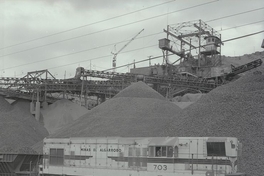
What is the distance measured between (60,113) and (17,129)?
972 cm

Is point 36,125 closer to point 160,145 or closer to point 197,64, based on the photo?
point 160,145

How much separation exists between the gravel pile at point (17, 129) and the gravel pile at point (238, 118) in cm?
2061

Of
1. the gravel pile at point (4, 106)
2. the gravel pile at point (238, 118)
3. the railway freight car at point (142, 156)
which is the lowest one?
the railway freight car at point (142, 156)

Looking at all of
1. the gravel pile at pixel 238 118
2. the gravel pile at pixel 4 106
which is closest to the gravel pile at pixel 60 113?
the gravel pile at pixel 4 106

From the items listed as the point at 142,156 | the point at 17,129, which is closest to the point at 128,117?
the point at 142,156

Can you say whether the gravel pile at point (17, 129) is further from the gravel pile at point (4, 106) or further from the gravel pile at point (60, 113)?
the gravel pile at point (60, 113)

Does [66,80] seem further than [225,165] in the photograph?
Yes

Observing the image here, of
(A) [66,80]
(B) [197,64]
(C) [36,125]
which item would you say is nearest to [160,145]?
(C) [36,125]

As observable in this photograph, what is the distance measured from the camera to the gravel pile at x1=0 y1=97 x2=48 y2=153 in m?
37.7

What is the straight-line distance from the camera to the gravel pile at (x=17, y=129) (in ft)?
124

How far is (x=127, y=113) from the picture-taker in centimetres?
3438

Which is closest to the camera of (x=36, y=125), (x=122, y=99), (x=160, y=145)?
(x=160, y=145)

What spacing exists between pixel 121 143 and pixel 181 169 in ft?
13.4

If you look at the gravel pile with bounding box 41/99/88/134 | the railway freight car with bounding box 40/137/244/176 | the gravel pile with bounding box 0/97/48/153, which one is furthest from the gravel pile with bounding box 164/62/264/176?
the gravel pile with bounding box 41/99/88/134
